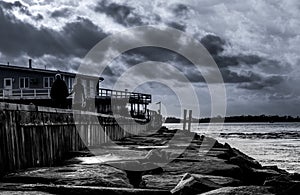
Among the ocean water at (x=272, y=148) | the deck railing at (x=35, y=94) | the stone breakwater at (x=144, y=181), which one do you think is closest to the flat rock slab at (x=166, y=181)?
the stone breakwater at (x=144, y=181)

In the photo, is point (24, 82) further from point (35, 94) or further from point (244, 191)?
point (244, 191)

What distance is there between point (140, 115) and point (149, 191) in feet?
154

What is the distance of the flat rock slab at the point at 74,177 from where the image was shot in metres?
4.80

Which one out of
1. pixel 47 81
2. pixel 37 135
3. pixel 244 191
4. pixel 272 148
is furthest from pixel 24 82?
pixel 244 191

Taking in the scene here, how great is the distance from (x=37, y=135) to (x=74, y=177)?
2.10 meters

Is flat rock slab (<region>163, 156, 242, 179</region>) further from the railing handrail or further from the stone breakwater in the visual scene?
Answer: the railing handrail

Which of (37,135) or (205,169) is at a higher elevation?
(37,135)

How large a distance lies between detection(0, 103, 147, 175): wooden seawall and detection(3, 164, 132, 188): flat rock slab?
438 mm

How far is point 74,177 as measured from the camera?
5082 mm

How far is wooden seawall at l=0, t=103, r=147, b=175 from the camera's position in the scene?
18.2ft

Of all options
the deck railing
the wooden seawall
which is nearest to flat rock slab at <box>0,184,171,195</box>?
the wooden seawall

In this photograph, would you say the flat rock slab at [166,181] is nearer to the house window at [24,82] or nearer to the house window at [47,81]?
the house window at [47,81]

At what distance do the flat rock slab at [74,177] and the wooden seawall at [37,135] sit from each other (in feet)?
1.44

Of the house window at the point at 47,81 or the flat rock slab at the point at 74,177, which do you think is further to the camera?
the house window at the point at 47,81
